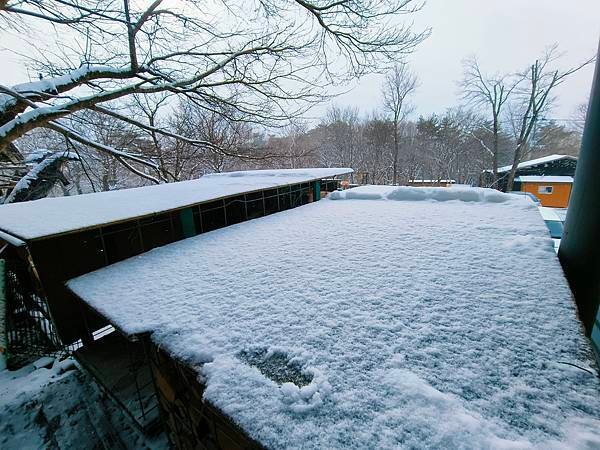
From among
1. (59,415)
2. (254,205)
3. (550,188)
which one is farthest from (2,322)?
(550,188)

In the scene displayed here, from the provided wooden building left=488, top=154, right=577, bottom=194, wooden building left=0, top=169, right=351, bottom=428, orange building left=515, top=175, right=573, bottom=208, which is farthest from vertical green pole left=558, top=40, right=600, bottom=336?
orange building left=515, top=175, right=573, bottom=208

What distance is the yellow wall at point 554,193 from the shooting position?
1838 cm

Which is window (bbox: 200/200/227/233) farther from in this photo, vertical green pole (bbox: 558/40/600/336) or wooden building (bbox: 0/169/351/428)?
vertical green pole (bbox: 558/40/600/336)

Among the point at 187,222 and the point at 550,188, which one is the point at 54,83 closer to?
the point at 187,222

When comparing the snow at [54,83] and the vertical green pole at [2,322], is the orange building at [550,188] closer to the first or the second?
the snow at [54,83]

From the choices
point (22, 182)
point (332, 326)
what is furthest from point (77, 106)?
point (332, 326)

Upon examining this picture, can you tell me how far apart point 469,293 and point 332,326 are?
1.65 m

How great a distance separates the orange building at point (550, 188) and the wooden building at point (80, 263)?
897 inches

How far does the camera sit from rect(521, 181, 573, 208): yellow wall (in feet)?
60.3

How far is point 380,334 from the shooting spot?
2229mm

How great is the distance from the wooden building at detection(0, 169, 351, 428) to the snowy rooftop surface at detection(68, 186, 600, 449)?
0.85 meters

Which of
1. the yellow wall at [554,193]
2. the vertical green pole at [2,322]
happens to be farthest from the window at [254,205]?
the yellow wall at [554,193]

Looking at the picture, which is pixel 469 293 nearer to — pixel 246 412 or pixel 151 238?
pixel 246 412

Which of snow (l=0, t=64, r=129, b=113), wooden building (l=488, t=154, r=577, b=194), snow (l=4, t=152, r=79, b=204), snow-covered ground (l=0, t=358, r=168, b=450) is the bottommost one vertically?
snow-covered ground (l=0, t=358, r=168, b=450)
